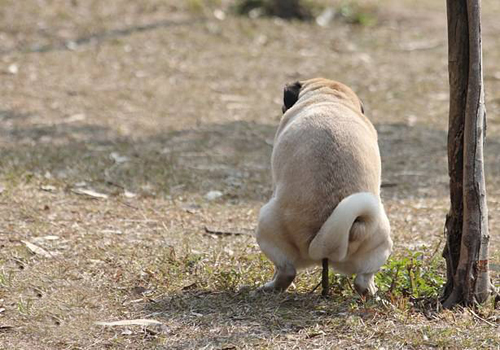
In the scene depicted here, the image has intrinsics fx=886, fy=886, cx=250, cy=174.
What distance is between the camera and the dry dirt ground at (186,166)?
4.52 meters

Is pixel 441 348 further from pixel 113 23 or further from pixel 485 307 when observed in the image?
pixel 113 23

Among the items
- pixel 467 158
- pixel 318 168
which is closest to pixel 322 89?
pixel 318 168

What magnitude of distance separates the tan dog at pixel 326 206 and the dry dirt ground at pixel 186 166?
0.24 m

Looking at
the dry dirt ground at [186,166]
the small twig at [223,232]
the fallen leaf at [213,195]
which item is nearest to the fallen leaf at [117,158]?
the dry dirt ground at [186,166]

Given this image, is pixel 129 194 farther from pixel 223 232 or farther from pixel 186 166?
pixel 223 232

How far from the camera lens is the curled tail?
4484 millimetres

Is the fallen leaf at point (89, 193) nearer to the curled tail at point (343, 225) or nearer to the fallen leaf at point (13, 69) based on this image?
Answer: the curled tail at point (343, 225)

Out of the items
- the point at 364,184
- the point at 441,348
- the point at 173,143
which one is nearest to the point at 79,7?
the point at 173,143

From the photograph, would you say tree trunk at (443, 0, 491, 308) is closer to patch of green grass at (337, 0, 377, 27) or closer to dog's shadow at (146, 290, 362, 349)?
dog's shadow at (146, 290, 362, 349)

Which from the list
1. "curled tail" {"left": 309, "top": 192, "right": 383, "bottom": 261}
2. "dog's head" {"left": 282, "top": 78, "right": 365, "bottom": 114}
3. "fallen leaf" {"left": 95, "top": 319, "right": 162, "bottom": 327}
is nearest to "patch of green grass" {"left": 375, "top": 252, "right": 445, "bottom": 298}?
"curled tail" {"left": 309, "top": 192, "right": 383, "bottom": 261}

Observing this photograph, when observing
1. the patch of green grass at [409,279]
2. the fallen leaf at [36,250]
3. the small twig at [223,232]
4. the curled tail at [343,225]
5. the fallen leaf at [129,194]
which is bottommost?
the fallen leaf at [129,194]

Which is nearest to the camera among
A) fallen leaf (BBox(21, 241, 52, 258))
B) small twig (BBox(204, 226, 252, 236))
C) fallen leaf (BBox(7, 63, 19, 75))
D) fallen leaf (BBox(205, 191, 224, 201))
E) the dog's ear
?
fallen leaf (BBox(21, 241, 52, 258))

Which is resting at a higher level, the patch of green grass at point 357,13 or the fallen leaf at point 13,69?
the patch of green grass at point 357,13

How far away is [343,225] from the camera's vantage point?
4.50 m
